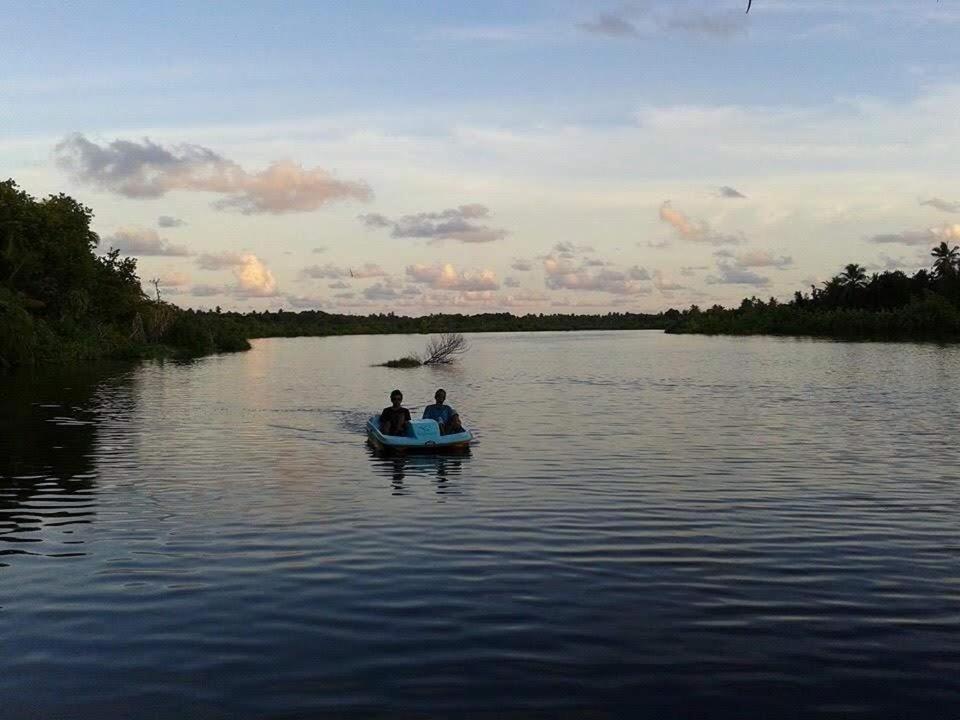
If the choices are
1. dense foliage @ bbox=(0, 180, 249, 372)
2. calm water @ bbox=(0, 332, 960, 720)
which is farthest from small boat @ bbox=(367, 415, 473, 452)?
dense foliage @ bbox=(0, 180, 249, 372)

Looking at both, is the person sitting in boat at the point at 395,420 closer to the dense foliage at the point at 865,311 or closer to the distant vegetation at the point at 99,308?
the distant vegetation at the point at 99,308

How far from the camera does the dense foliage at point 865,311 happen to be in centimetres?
12306

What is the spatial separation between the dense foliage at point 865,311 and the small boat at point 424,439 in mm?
102007

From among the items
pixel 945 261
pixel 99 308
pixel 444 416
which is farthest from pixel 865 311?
pixel 444 416

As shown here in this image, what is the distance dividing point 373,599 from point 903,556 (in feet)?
24.1

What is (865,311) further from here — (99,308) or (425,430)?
(425,430)

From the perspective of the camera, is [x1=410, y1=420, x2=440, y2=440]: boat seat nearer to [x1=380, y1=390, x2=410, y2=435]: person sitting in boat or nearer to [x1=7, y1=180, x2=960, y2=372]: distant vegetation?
[x1=380, y1=390, x2=410, y2=435]: person sitting in boat

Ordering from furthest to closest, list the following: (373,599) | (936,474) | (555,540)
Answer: (936,474), (555,540), (373,599)

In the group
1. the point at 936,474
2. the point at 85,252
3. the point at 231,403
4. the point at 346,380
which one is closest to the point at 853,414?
the point at 936,474

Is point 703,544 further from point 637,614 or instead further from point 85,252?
point 85,252

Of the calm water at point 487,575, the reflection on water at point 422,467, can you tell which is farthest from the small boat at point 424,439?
the calm water at point 487,575

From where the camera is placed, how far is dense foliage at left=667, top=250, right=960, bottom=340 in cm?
12306

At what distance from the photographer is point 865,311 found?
134 metres

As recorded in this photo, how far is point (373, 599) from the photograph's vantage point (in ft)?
37.0
